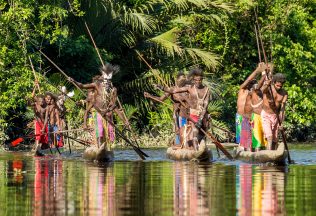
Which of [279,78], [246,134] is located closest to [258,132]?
[246,134]

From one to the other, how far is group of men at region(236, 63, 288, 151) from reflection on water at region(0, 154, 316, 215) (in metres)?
1.59

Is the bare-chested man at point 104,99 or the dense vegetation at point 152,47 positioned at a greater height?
the dense vegetation at point 152,47

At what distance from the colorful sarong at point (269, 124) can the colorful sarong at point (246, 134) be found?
2247 millimetres

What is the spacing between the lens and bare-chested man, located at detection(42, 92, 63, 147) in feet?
114

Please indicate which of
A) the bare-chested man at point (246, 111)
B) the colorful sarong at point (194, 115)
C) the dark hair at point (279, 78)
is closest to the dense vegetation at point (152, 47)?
the bare-chested man at point (246, 111)

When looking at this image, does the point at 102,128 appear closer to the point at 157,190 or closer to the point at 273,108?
the point at 273,108

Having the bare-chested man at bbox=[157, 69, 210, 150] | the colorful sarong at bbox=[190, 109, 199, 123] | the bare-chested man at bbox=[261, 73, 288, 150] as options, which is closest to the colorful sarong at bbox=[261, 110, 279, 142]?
the bare-chested man at bbox=[261, 73, 288, 150]

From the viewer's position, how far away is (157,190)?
60.1 feet

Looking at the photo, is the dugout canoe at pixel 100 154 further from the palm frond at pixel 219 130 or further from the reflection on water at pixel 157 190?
the palm frond at pixel 219 130

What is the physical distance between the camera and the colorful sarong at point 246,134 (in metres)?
29.1

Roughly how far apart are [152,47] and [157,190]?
82.0 ft

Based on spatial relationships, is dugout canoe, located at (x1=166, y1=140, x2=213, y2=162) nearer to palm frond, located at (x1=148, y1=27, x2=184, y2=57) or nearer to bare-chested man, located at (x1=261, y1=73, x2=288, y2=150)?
bare-chested man, located at (x1=261, y1=73, x2=288, y2=150)

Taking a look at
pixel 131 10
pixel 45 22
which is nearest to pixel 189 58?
pixel 131 10

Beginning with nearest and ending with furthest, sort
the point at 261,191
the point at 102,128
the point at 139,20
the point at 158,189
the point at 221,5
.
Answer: the point at 261,191
the point at 158,189
the point at 102,128
the point at 139,20
the point at 221,5
